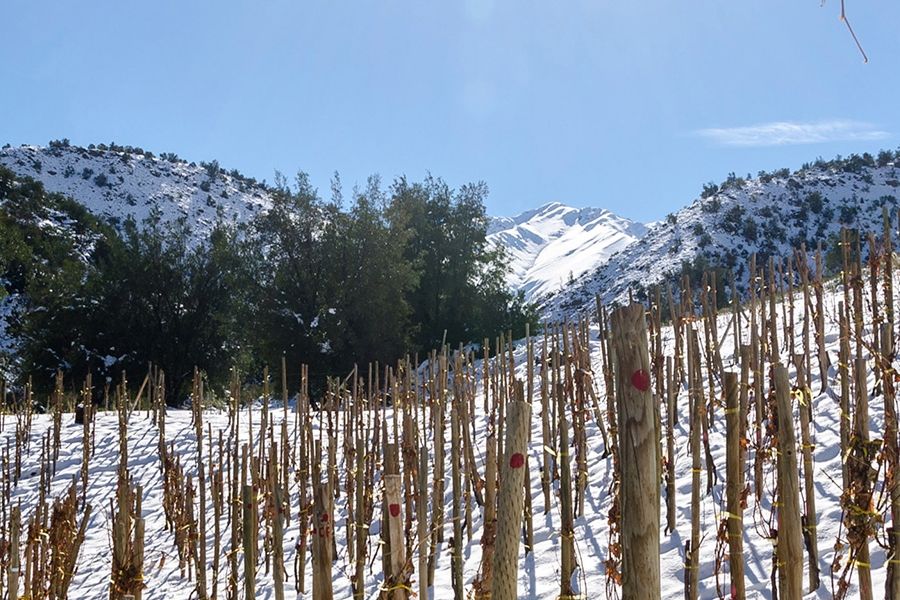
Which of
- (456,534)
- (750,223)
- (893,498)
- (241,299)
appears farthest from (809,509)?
(750,223)

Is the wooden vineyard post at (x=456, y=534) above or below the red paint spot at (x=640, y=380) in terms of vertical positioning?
below

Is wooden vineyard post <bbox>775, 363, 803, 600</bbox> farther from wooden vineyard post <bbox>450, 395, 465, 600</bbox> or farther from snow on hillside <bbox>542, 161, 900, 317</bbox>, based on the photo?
snow on hillside <bbox>542, 161, 900, 317</bbox>

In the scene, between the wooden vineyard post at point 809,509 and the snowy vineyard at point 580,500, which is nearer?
the snowy vineyard at point 580,500

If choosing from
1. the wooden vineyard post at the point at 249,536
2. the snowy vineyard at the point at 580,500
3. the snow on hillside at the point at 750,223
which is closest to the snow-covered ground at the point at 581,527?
the snowy vineyard at the point at 580,500

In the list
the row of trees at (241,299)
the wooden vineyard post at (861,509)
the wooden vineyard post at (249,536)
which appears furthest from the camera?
the row of trees at (241,299)

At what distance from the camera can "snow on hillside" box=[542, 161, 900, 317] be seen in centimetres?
3428

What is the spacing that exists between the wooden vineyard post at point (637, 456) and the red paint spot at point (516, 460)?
0.42 meters

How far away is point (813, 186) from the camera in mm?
38875

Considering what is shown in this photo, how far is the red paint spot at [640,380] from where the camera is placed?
1.94 meters

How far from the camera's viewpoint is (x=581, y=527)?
6.12m

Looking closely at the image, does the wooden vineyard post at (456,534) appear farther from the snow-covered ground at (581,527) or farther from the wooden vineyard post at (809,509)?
the wooden vineyard post at (809,509)

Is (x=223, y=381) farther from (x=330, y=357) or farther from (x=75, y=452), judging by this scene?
(x=75, y=452)

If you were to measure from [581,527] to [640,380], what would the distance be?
4515 mm

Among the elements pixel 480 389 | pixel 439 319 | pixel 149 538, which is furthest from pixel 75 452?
pixel 439 319
